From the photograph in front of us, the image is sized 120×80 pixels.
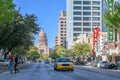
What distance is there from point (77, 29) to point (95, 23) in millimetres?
9631

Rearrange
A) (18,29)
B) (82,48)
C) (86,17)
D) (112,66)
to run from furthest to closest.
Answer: (86,17)
(82,48)
(112,66)
(18,29)

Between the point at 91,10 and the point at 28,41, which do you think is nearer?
the point at 28,41

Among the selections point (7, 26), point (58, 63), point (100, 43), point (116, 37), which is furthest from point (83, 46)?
point (58, 63)

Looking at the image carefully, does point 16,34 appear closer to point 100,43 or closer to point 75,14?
point 100,43

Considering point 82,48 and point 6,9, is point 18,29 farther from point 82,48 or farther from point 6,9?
point 82,48

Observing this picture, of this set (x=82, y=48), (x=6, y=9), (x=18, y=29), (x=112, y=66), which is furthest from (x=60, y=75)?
(x=82, y=48)

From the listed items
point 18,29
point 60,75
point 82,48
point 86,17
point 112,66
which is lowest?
point 60,75

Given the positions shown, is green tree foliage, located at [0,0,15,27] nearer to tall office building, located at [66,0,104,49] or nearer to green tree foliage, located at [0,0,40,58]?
green tree foliage, located at [0,0,40,58]

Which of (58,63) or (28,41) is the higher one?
(28,41)

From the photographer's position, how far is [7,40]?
65.8 metres

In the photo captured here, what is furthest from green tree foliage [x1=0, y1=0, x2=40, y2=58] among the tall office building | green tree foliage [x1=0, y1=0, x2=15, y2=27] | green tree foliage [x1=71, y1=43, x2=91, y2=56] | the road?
the tall office building

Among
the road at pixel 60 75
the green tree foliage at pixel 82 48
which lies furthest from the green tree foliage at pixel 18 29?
the green tree foliage at pixel 82 48

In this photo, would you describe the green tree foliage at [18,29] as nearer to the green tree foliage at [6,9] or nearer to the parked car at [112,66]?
the green tree foliage at [6,9]

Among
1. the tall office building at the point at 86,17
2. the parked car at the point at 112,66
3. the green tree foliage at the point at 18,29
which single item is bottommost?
the parked car at the point at 112,66
